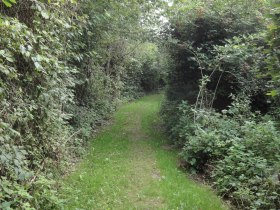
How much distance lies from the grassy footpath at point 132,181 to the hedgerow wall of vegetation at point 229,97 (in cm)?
63

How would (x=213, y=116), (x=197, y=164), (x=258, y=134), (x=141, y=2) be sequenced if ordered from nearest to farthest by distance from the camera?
1. (x=258, y=134)
2. (x=197, y=164)
3. (x=213, y=116)
4. (x=141, y=2)

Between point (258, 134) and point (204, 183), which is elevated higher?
point (258, 134)

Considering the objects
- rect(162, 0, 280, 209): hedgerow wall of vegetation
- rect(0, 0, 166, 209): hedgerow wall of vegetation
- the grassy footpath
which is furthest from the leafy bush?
rect(0, 0, 166, 209): hedgerow wall of vegetation

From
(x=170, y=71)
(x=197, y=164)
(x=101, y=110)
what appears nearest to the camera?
(x=197, y=164)

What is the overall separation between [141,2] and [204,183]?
258 inches

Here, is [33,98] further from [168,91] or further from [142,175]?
[168,91]

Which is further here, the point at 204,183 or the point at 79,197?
the point at 204,183

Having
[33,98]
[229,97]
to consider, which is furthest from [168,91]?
[33,98]

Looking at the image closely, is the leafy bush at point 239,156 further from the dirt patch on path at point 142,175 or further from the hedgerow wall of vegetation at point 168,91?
the dirt patch on path at point 142,175

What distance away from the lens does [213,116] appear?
28.2 ft

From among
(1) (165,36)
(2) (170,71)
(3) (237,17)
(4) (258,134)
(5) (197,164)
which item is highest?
(3) (237,17)

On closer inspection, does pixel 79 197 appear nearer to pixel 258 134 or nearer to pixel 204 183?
pixel 204 183

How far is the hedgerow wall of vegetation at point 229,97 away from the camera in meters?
5.54

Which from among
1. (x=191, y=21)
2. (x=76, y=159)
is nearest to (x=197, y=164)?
(x=76, y=159)
